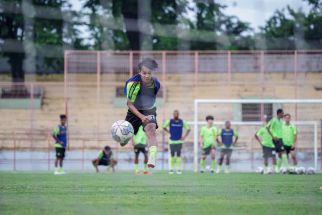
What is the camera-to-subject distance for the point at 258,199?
31.8 feet

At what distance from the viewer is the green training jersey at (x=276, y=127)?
22281 mm

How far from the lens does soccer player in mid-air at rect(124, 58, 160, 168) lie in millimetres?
11609

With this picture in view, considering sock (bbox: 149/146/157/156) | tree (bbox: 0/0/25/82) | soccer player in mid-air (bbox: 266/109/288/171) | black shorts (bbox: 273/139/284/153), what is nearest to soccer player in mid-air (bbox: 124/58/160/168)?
sock (bbox: 149/146/157/156)

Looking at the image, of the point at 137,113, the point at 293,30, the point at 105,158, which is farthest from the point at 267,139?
the point at 137,113

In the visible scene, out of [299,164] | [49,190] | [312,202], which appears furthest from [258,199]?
[299,164]

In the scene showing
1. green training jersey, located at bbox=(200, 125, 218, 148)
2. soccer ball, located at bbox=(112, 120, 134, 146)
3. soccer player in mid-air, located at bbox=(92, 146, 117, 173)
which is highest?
soccer ball, located at bbox=(112, 120, 134, 146)

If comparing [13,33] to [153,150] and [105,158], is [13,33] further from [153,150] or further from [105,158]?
[153,150]

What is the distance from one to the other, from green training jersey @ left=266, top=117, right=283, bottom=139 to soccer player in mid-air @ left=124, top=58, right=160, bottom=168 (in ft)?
34.8

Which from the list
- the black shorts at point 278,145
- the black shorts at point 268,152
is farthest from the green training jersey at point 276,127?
the black shorts at point 268,152

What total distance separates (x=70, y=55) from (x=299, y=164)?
400 inches

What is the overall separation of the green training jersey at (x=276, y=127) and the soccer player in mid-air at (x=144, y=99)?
10.6 m

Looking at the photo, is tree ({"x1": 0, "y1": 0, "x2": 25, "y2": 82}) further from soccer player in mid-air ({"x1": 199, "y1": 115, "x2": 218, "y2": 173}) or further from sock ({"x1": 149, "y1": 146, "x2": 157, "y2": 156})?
sock ({"x1": 149, "y1": 146, "x2": 157, "y2": 156})

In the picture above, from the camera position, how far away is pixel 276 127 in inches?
881

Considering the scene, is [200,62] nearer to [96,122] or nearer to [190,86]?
[190,86]
